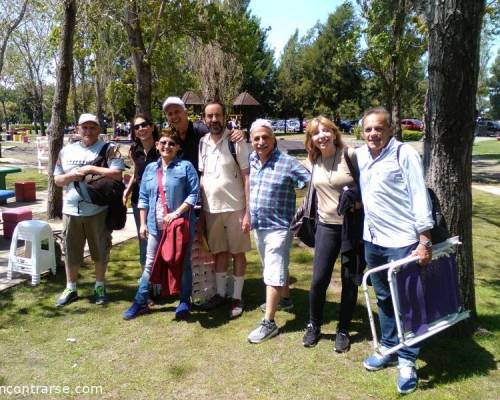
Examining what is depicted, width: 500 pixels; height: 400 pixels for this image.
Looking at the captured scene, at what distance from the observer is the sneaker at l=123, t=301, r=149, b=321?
438 centimetres

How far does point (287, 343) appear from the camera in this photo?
3.88 m

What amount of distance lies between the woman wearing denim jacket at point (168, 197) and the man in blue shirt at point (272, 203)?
0.56m

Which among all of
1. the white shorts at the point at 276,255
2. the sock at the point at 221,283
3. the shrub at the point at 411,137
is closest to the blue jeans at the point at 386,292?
the white shorts at the point at 276,255

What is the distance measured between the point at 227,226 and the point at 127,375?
1.46 m

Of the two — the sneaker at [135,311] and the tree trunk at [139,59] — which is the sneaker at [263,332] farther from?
the tree trunk at [139,59]

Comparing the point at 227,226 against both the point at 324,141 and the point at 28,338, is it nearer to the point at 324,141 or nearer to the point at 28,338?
the point at 324,141

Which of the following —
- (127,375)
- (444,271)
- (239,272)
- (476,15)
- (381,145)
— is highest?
(476,15)

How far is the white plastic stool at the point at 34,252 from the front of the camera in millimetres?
5270

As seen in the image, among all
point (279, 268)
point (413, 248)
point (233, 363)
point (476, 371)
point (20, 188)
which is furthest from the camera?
point (20, 188)

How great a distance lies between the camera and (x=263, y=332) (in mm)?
3928

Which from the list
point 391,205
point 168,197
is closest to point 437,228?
point 391,205

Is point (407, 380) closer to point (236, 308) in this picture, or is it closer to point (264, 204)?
point (264, 204)

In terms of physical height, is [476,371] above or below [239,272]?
below

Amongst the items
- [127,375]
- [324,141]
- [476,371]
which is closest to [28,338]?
[127,375]
